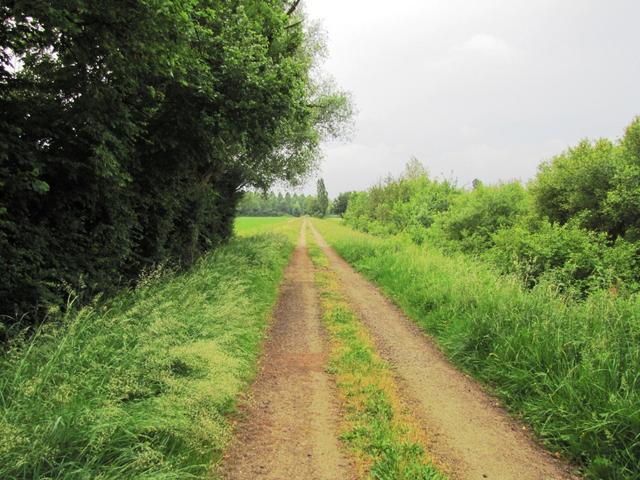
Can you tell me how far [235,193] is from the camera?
20234mm

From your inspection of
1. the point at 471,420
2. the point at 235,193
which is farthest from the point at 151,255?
the point at 235,193

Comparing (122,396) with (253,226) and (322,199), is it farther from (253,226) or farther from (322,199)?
(322,199)

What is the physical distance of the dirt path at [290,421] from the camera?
12.3 ft

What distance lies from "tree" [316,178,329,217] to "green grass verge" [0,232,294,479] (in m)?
120

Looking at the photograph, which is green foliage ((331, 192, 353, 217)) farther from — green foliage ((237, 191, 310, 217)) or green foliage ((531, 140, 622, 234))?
green foliage ((531, 140, 622, 234))

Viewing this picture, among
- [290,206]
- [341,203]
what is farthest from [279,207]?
[341,203]

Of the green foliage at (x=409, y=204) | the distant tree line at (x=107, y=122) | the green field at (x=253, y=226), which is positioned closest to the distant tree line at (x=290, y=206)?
the green field at (x=253, y=226)

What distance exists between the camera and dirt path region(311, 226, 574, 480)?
12.8 ft

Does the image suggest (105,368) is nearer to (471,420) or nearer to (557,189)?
(471,420)

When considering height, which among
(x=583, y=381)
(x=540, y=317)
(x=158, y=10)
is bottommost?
(x=583, y=381)

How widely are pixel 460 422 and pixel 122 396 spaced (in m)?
4.18

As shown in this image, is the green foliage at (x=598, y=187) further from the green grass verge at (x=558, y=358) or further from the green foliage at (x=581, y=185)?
the green grass verge at (x=558, y=358)

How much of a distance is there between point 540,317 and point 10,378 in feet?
25.0

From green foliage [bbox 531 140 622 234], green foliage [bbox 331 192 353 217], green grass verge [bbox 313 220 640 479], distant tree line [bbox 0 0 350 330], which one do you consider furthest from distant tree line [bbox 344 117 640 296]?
green foliage [bbox 331 192 353 217]
